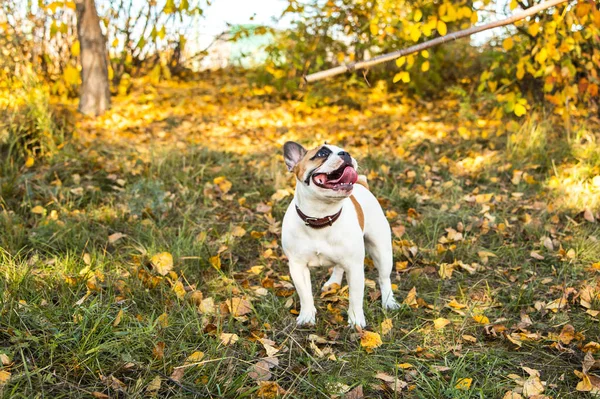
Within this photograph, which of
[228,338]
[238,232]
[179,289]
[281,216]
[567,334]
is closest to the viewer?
[228,338]

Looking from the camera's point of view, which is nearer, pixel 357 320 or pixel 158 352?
pixel 158 352

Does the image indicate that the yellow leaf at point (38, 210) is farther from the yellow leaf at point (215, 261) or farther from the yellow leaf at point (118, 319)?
the yellow leaf at point (118, 319)

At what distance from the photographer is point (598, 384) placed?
2.67m

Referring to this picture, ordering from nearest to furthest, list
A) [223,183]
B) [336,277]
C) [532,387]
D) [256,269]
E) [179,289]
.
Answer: [532,387], [179,289], [336,277], [256,269], [223,183]

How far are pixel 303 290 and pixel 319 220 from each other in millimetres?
505

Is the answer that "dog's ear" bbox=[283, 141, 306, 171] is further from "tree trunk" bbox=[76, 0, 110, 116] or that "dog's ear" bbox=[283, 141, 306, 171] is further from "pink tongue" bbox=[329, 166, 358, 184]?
"tree trunk" bbox=[76, 0, 110, 116]

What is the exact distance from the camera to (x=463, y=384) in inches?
104

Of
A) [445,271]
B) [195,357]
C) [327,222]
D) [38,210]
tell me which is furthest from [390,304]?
[38,210]

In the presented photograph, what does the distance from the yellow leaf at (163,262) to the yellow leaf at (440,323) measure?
1.68 meters

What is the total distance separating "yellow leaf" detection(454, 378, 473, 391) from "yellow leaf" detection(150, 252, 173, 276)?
75.5 inches

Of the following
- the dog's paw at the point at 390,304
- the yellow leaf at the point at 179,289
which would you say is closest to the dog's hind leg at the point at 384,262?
the dog's paw at the point at 390,304

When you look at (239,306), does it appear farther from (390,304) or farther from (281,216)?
(281,216)

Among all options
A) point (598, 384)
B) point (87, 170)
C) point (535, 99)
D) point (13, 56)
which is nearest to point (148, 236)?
point (87, 170)

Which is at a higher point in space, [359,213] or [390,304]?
[359,213]
